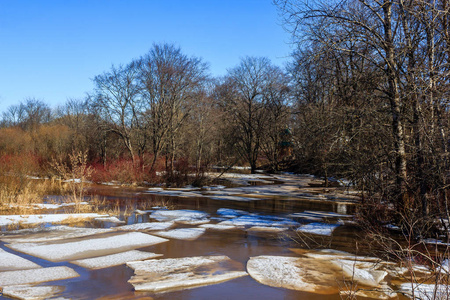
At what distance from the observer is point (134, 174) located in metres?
25.8

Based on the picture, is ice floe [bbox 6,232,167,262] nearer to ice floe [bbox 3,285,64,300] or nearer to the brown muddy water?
the brown muddy water

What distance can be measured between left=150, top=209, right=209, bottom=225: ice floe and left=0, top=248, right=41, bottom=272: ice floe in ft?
16.7

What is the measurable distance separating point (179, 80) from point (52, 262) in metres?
21.7

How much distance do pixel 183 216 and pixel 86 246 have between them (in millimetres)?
4556

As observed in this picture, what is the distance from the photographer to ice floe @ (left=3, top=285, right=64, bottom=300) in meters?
5.36

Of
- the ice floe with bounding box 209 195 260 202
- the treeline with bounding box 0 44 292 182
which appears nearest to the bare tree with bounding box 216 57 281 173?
the treeline with bounding box 0 44 292 182

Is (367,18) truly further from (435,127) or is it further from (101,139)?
(101,139)

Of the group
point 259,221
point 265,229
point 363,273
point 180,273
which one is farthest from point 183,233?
point 363,273

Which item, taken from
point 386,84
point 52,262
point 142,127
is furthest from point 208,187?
point 52,262

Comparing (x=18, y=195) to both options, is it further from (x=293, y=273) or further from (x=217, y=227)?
(x=293, y=273)

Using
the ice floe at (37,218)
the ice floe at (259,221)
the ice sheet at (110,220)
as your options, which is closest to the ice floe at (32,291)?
the ice sheet at (110,220)

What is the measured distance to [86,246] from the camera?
8.37 meters

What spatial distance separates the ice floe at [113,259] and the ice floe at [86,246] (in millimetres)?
283

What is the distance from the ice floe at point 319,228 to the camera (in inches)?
411
